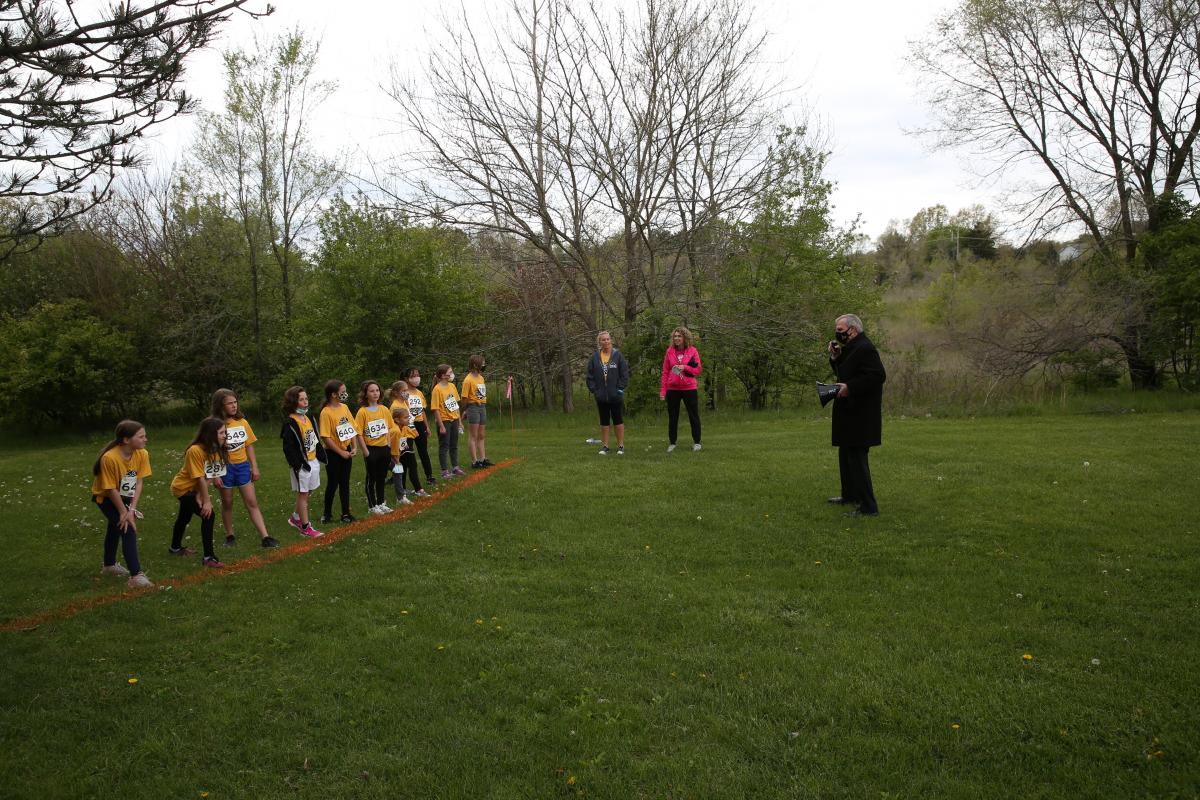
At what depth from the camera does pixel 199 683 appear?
435 centimetres

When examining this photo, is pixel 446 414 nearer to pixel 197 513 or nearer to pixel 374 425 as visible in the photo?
pixel 374 425

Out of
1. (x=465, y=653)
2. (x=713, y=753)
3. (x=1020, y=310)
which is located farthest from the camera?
(x=1020, y=310)

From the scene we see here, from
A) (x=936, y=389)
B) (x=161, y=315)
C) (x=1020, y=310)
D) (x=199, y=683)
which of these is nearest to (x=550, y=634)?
(x=199, y=683)

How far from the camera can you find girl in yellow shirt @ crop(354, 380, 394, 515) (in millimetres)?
8305

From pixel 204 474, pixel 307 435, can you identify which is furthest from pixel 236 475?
pixel 307 435

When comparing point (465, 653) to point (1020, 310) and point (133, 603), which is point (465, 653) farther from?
point (1020, 310)

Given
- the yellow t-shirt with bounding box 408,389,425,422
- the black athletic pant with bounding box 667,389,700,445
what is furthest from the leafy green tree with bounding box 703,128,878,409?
the yellow t-shirt with bounding box 408,389,425,422

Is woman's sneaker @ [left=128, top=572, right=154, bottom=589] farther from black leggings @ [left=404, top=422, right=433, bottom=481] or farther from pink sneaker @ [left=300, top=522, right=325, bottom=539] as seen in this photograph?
black leggings @ [left=404, top=422, right=433, bottom=481]

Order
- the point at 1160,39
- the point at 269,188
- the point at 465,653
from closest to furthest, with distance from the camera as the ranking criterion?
the point at 465,653, the point at 1160,39, the point at 269,188

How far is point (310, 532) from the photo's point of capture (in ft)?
25.8

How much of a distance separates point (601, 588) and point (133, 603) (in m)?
3.72

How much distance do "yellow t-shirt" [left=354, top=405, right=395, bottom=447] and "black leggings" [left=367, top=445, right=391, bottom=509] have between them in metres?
0.11

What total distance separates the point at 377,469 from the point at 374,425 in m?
0.59

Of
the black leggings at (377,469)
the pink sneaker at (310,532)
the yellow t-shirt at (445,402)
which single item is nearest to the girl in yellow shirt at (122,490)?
the pink sneaker at (310,532)
